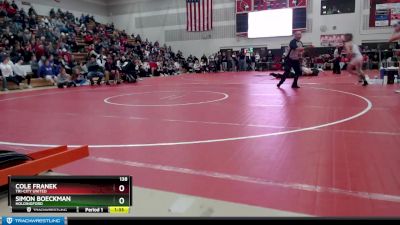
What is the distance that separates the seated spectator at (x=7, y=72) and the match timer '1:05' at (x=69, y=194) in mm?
12683

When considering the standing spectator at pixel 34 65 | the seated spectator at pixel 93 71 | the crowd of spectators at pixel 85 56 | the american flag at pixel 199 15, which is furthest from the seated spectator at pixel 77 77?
the american flag at pixel 199 15

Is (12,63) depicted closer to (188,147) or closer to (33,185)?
(188,147)

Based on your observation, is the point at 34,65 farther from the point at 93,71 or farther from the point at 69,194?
the point at 69,194

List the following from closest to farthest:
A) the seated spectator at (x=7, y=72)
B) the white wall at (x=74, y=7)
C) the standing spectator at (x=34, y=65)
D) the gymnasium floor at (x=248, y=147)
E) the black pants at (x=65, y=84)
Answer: the gymnasium floor at (x=248, y=147)
the seated spectator at (x=7, y=72)
the black pants at (x=65, y=84)
the standing spectator at (x=34, y=65)
the white wall at (x=74, y=7)

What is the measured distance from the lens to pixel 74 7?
1062 inches

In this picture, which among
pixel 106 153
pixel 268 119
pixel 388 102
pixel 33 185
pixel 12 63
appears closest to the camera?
pixel 33 185

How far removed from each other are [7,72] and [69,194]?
43.4 feet

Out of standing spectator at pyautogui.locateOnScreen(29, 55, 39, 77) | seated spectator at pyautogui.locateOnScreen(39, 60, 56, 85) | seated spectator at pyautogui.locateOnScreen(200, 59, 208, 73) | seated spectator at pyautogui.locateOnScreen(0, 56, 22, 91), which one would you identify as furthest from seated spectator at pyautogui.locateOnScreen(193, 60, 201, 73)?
seated spectator at pyautogui.locateOnScreen(0, 56, 22, 91)

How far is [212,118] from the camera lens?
566 centimetres

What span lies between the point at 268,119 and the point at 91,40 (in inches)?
740

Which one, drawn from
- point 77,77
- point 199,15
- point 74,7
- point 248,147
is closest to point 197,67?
point 199,15

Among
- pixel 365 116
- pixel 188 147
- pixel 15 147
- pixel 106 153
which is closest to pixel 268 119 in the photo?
pixel 365 116
